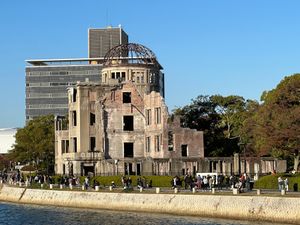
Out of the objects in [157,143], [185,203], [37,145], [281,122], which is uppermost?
[281,122]

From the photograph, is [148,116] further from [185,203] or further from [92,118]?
[185,203]

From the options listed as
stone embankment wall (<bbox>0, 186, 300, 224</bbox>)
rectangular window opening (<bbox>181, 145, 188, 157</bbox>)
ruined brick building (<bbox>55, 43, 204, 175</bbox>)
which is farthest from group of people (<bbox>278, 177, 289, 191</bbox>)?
rectangular window opening (<bbox>181, 145, 188, 157</bbox>)

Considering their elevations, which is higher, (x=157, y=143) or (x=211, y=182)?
(x=157, y=143)

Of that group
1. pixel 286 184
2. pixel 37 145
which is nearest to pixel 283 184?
pixel 286 184

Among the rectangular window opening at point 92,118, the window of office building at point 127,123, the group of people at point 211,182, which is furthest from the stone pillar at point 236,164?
the rectangular window opening at point 92,118

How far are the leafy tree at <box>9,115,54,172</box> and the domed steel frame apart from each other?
22.4 m

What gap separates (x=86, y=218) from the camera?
64812mm

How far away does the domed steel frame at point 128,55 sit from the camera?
10856cm

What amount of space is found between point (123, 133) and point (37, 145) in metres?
30.4

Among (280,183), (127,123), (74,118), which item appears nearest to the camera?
(280,183)

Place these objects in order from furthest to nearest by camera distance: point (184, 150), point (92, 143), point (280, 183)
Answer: point (92, 143) < point (184, 150) < point (280, 183)

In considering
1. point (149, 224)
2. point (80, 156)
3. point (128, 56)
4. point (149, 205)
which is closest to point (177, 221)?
point (149, 224)

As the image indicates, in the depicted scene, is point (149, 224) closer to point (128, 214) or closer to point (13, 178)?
point (128, 214)

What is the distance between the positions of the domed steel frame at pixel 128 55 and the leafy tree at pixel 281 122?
85.3 ft
